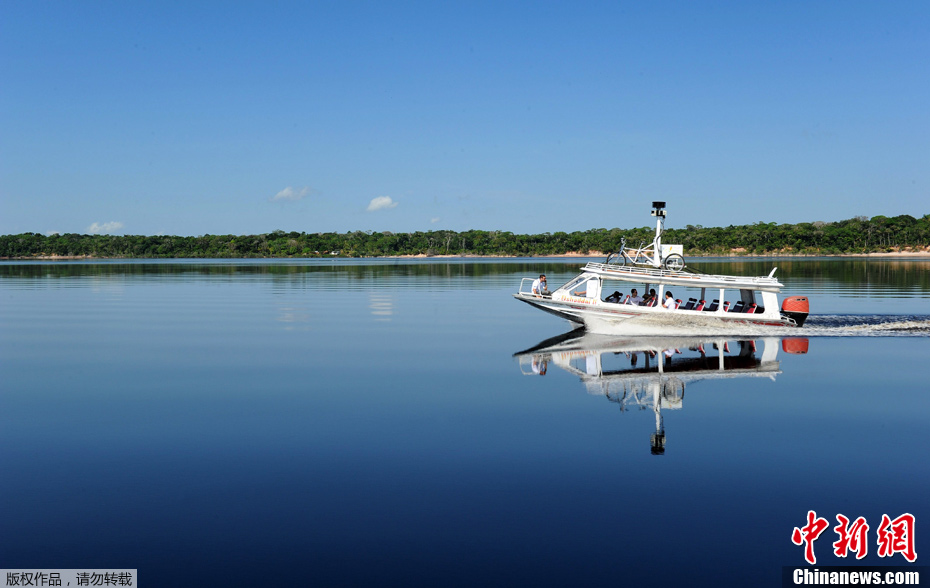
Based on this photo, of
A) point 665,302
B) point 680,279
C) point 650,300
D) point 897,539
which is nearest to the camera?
point 897,539

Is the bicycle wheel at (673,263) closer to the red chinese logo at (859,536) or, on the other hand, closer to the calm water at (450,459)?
the calm water at (450,459)

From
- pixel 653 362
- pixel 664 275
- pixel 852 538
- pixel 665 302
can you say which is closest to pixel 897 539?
pixel 852 538

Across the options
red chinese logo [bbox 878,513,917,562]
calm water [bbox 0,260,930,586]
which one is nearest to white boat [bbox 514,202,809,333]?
calm water [bbox 0,260,930,586]

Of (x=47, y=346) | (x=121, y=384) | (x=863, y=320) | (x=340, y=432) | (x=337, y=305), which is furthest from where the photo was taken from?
(x=337, y=305)

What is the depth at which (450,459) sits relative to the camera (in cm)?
1691

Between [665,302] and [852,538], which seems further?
[665,302]

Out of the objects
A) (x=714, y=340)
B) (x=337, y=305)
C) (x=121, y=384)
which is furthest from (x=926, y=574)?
(x=337, y=305)

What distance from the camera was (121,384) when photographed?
2633 cm

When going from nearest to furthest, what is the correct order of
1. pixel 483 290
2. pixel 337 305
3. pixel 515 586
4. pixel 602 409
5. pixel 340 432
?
pixel 515 586 < pixel 340 432 < pixel 602 409 < pixel 337 305 < pixel 483 290

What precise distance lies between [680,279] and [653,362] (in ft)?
28.0

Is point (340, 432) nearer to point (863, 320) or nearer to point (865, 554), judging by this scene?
point (865, 554)

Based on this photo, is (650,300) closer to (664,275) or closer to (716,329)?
(664,275)

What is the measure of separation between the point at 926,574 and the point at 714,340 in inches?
1105

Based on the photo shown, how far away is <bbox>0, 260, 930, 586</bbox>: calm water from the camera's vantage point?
1213cm
